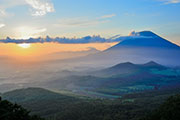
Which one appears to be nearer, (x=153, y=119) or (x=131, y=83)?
(x=153, y=119)

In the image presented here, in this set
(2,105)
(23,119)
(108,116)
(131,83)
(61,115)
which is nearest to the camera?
(23,119)

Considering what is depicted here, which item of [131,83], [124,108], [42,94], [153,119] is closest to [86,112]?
[124,108]

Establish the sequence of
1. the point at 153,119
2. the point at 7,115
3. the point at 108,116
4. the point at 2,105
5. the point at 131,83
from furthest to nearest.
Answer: the point at 131,83 < the point at 108,116 < the point at 153,119 < the point at 2,105 < the point at 7,115

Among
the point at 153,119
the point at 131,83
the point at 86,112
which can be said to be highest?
the point at 153,119

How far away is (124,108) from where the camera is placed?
74875 mm

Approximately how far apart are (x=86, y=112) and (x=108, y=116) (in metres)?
10.00

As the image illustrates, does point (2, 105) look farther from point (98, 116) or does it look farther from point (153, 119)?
point (98, 116)

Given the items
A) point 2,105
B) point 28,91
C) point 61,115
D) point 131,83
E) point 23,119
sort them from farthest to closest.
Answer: point 131,83 → point 28,91 → point 61,115 → point 2,105 → point 23,119

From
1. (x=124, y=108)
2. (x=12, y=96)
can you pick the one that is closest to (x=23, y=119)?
(x=124, y=108)

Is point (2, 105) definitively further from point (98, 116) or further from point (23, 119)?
point (98, 116)

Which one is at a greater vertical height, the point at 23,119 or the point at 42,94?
the point at 23,119

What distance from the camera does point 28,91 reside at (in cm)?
13475

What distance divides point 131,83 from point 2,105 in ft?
584

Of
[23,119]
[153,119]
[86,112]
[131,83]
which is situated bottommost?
[131,83]
